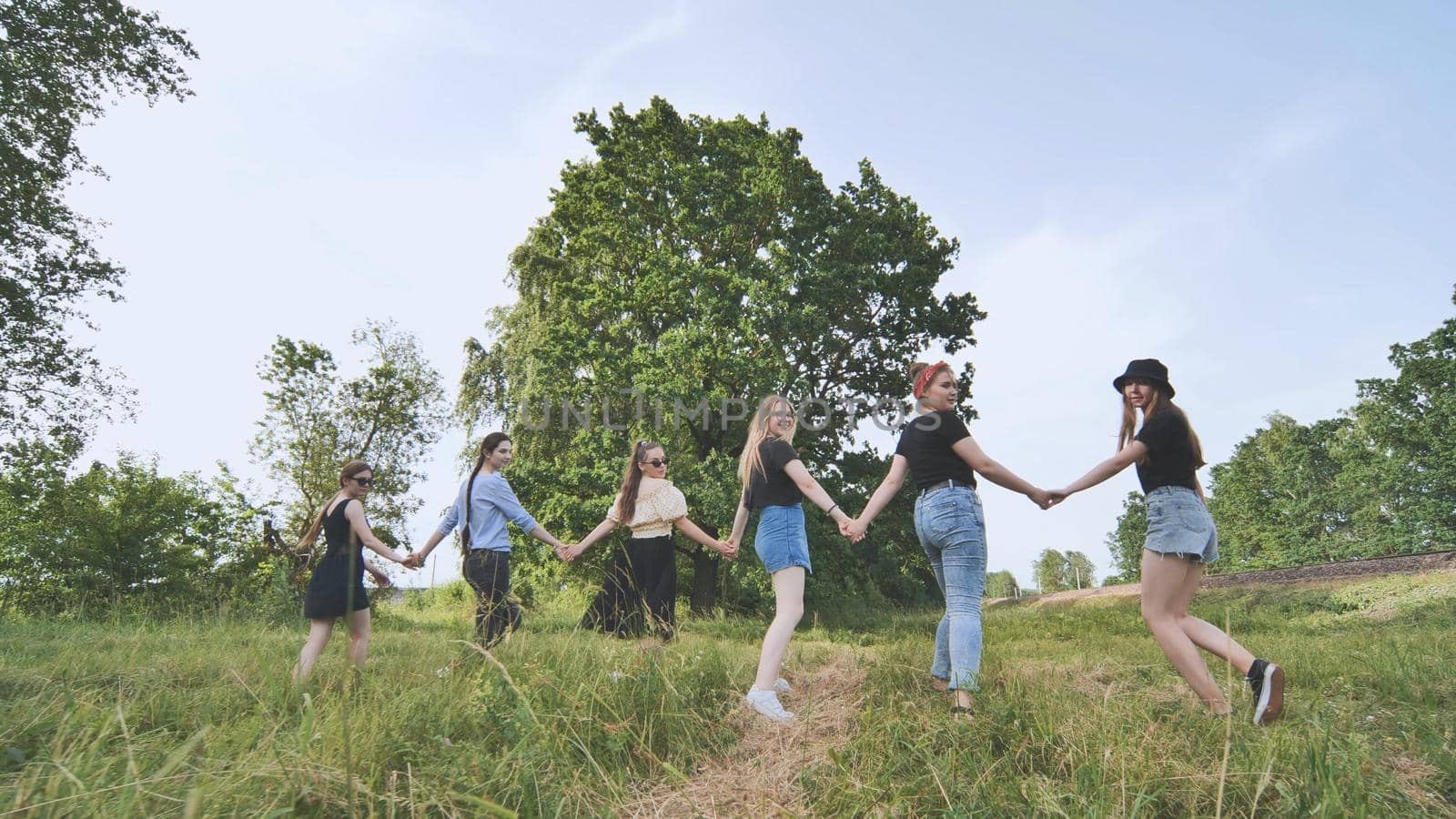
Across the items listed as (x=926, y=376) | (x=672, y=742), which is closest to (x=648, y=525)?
(x=926, y=376)

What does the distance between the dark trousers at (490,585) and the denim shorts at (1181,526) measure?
4.38 meters

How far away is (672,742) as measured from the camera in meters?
3.52

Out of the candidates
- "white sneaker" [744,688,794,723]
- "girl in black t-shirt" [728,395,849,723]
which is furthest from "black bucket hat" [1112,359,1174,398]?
"white sneaker" [744,688,794,723]

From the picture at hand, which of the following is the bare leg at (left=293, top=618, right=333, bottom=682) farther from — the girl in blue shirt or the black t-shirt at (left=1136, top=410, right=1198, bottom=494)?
the black t-shirt at (left=1136, top=410, right=1198, bottom=494)

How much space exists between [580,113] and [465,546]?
13776mm

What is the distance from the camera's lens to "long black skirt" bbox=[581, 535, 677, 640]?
6.88m

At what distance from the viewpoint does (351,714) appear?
324 centimetres

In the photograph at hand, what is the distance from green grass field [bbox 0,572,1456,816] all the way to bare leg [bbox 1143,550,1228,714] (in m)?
0.18

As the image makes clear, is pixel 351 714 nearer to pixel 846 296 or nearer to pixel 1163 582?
pixel 1163 582

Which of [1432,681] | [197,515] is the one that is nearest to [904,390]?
[1432,681]

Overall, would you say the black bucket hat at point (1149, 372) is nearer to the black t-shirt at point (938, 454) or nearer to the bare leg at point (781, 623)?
the black t-shirt at point (938, 454)

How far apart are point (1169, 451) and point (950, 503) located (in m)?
1.31

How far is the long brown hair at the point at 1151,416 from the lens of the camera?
431cm

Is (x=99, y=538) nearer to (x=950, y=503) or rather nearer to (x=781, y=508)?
(x=781, y=508)
